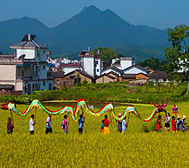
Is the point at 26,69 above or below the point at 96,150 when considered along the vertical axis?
above

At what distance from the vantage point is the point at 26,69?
51656mm

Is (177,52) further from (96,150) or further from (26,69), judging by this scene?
(96,150)

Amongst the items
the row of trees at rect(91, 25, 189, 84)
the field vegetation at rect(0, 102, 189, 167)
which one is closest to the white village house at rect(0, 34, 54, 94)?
the row of trees at rect(91, 25, 189, 84)

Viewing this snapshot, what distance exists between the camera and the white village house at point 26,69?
162 feet

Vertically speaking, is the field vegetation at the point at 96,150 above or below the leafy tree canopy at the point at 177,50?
below

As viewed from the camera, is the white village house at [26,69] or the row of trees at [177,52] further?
the white village house at [26,69]

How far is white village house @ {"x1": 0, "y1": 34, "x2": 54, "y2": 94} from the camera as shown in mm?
49406

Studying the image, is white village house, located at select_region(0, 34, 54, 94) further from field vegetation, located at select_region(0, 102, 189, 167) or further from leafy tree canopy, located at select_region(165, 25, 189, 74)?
field vegetation, located at select_region(0, 102, 189, 167)

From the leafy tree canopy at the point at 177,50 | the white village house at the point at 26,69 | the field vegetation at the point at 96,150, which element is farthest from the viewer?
the white village house at the point at 26,69

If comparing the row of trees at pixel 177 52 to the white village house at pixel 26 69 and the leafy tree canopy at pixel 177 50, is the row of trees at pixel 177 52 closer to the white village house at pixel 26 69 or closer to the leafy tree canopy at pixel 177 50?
the leafy tree canopy at pixel 177 50

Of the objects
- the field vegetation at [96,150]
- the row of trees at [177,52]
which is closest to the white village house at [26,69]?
the row of trees at [177,52]

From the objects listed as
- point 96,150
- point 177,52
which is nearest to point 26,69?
point 177,52

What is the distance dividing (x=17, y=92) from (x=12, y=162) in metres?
33.8

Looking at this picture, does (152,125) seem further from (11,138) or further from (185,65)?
(185,65)
